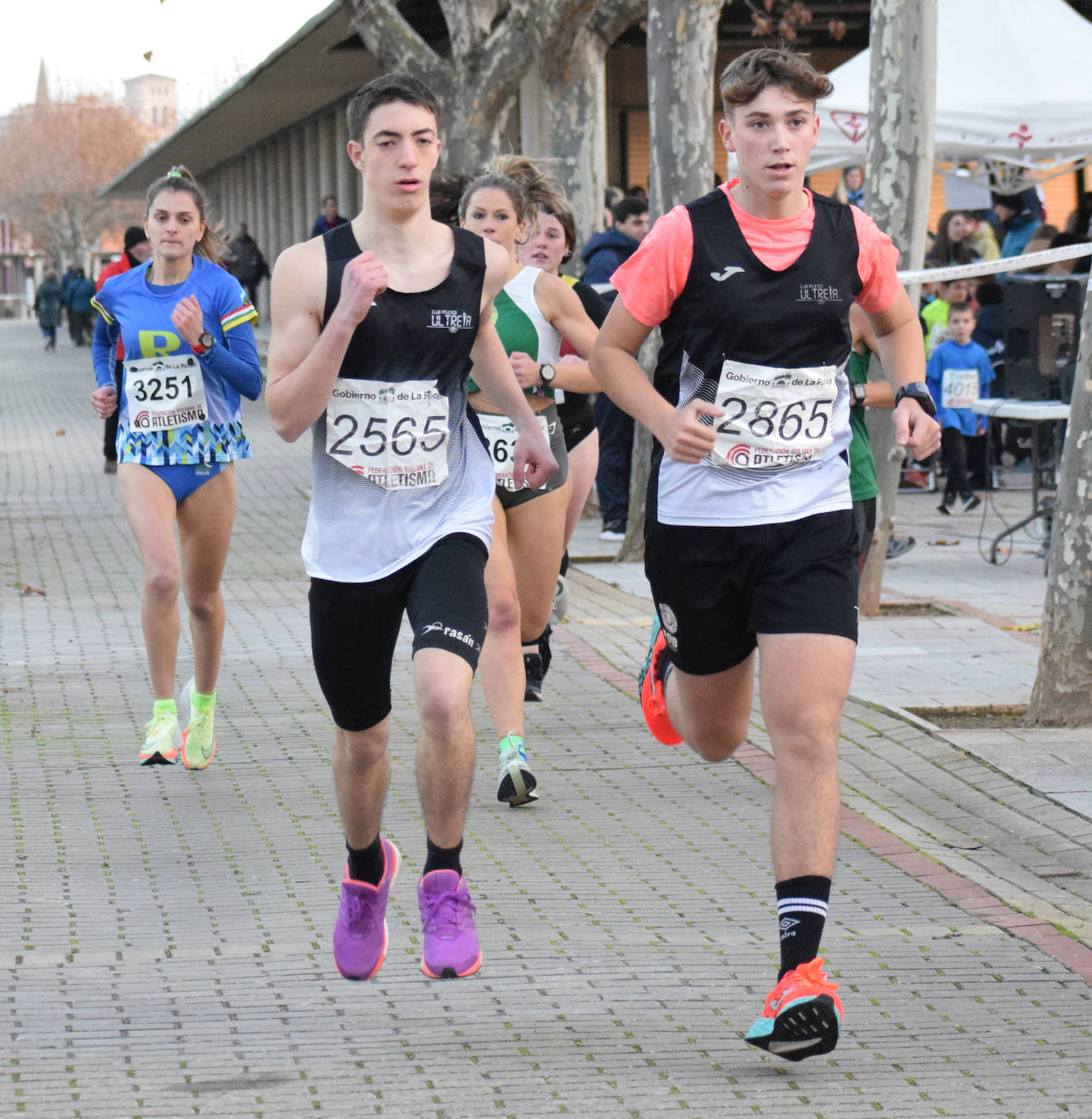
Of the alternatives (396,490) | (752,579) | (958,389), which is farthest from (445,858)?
(958,389)

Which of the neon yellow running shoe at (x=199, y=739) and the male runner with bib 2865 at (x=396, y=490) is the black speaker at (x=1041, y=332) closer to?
the neon yellow running shoe at (x=199, y=739)

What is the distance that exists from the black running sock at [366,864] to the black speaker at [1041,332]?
8683 millimetres

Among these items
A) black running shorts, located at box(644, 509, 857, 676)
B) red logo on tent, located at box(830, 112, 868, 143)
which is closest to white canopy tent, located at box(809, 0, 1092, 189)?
red logo on tent, located at box(830, 112, 868, 143)

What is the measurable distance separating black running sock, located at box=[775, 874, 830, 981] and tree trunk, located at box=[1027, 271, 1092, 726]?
363 centimetres

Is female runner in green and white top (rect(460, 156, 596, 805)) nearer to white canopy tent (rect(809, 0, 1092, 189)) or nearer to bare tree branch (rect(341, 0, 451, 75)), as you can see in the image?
white canopy tent (rect(809, 0, 1092, 189))

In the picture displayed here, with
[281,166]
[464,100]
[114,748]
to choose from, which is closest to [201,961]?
[114,748]

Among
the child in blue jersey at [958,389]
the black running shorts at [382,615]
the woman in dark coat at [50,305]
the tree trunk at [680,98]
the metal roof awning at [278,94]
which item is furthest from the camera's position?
the woman in dark coat at [50,305]

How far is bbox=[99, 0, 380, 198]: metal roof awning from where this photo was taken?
28578 mm

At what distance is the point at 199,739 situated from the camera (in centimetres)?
719

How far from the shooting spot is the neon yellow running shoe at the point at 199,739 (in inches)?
283

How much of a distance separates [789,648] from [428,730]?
0.86 meters

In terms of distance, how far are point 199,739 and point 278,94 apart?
33.9 meters

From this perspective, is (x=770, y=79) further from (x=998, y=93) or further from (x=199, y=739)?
(x=998, y=93)

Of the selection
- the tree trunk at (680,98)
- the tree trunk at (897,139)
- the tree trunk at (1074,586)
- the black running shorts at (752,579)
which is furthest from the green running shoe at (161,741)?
the tree trunk at (680,98)
